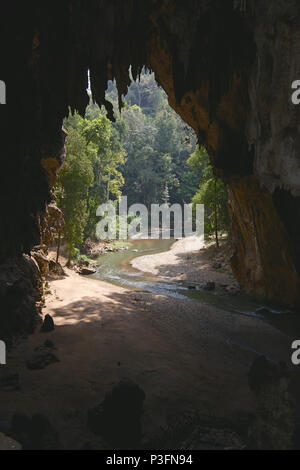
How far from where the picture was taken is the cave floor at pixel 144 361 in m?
4.92

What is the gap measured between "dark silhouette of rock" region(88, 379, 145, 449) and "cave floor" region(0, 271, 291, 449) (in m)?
0.15

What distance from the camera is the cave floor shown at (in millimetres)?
4922

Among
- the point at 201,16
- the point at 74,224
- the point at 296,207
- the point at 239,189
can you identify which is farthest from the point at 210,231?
the point at 201,16

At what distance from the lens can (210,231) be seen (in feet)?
75.9

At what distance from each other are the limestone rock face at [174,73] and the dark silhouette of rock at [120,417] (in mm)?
5101

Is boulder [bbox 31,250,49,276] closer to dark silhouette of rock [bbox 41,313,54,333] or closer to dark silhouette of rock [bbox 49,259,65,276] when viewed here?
dark silhouette of rock [bbox 41,313,54,333]

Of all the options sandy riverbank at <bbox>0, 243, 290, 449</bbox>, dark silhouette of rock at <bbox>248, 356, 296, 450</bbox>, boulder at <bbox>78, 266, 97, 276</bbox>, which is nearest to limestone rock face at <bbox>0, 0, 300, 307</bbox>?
sandy riverbank at <bbox>0, 243, 290, 449</bbox>

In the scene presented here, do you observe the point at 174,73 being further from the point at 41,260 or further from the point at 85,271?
the point at 85,271

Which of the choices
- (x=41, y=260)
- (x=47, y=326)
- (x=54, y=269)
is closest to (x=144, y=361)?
(x=47, y=326)

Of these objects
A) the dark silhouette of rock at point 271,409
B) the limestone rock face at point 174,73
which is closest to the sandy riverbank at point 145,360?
the dark silhouette of rock at point 271,409

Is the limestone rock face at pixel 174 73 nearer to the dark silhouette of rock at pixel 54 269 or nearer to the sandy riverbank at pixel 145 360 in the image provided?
the sandy riverbank at pixel 145 360

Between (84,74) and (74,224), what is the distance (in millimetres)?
10320

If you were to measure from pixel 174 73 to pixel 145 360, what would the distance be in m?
7.95

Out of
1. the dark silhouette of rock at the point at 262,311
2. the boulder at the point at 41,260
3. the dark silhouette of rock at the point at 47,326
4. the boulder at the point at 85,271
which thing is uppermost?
the boulder at the point at 41,260
